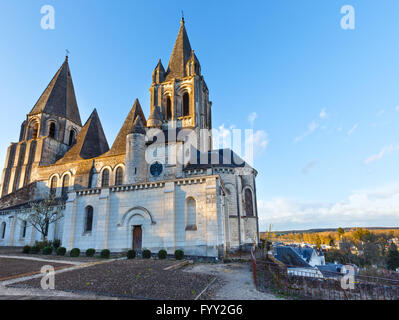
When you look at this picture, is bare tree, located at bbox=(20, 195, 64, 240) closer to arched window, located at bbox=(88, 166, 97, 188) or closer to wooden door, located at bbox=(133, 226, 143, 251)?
arched window, located at bbox=(88, 166, 97, 188)

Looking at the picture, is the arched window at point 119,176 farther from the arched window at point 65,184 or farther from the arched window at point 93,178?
the arched window at point 65,184

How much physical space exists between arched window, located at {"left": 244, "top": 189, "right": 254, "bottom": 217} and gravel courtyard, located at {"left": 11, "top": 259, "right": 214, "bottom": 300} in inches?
602

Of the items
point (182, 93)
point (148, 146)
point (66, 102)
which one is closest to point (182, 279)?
point (148, 146)

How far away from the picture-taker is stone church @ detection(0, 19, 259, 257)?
1786cm

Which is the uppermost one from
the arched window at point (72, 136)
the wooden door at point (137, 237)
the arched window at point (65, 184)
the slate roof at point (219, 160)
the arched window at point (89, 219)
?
the arched window at point (72, 136)

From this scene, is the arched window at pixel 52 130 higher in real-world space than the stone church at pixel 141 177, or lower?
higher

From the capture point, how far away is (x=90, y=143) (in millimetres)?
35094

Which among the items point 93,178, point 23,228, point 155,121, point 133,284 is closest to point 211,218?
point 133,284

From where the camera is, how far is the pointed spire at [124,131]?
→ 96.1 feet

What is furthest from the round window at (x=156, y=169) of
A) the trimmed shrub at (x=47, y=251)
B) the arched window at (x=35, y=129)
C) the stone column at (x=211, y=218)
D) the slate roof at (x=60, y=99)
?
the arched window at (x=35, y=129)

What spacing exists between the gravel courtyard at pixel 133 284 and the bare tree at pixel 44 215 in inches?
708

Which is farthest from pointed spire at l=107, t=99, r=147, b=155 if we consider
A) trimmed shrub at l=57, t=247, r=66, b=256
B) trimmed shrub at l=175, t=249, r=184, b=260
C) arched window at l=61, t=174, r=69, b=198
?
trimmed shrub at l=175, t=249, r=184, b=260

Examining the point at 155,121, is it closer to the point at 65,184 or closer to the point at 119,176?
the point at 119,176
